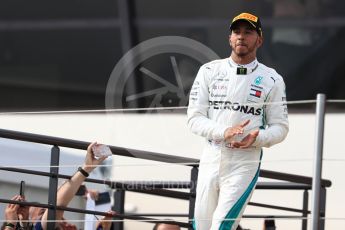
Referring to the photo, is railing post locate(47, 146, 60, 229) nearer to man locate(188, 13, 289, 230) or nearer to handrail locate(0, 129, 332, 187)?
handrail locate(0, 129, 332, 187)

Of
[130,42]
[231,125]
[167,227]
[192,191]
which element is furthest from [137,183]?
[130,42]

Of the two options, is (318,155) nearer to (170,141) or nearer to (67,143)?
(67,143)

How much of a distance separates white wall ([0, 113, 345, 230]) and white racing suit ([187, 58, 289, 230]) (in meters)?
4.85

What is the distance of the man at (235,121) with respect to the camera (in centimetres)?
519

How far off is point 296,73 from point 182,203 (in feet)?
5.23

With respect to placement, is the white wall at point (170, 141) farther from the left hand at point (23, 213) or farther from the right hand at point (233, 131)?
the right hand at point (233, 131)

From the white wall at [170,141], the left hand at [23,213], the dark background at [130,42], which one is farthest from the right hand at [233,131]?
the dark background at [130,42]

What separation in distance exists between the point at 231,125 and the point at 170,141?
5.26 m

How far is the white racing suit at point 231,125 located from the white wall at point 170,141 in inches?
191

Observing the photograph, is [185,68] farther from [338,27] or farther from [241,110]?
[241,110]

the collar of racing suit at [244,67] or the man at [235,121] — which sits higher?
the collar of racing suit at [244,67]

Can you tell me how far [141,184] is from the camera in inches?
279

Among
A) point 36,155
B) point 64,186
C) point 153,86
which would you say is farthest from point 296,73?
point 64,186

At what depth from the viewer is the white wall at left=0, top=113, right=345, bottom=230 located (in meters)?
10.3
